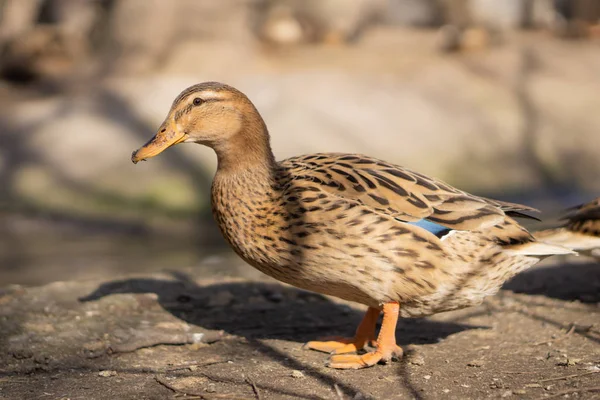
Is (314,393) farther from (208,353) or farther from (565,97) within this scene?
(565,97)

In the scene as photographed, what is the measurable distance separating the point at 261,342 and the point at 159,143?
1.22 meters

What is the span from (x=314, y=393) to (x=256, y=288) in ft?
6.53

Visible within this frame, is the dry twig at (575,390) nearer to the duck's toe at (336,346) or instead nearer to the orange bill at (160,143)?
the duck's toe at (336,346)

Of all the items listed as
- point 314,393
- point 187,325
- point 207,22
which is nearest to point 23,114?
point 207,22

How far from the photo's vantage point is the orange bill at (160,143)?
4.09 metres

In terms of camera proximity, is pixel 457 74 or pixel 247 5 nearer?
pixel 457 74

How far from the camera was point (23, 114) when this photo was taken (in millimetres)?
11352

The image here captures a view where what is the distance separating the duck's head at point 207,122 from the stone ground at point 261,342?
41.1 inches

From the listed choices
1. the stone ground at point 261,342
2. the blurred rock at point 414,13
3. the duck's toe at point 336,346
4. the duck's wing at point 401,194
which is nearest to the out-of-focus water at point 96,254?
the stone ground at point 261,342

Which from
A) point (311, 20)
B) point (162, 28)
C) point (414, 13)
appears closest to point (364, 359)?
point (162, 28)

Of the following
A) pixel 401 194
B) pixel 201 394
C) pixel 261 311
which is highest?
pixel 401 194

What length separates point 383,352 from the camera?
4.00 meters

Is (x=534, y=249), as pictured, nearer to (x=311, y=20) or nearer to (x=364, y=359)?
(x=364, y=359)

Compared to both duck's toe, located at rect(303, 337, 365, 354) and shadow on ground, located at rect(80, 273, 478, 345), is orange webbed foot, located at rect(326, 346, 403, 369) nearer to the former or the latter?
duck's toe, located at rect(303, 337, 365, 354)
